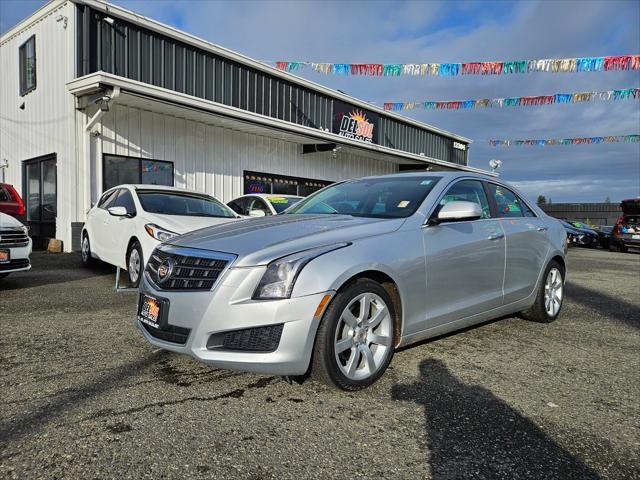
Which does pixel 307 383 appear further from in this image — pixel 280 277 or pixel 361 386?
pixel 280 277

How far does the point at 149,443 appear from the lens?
2.35 metres

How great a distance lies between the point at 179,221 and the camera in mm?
6457

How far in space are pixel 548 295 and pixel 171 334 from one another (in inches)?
158

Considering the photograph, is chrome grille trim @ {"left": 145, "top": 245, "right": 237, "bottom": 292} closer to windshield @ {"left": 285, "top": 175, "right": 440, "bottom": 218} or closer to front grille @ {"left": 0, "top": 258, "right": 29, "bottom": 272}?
windshield @ {"left": 285, "top": 175, "right": 440, "bottom": 218}

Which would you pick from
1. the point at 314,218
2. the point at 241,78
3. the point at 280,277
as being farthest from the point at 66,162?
the point at 280,277

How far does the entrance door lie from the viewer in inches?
473

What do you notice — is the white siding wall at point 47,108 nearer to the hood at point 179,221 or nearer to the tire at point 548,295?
the hood at point 179,221

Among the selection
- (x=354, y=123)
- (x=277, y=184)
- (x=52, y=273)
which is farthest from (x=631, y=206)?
(x=52, y=273)

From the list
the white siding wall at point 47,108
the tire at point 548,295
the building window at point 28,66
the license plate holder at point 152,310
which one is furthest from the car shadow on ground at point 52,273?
the tire at point 548,295

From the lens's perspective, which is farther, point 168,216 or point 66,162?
point 66,162

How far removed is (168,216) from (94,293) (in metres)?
1.40

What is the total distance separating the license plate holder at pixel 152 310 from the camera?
301cm

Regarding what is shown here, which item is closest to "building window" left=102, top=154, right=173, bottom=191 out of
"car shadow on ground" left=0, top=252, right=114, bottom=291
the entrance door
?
the entrance door

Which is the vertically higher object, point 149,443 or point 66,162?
point 66,162
